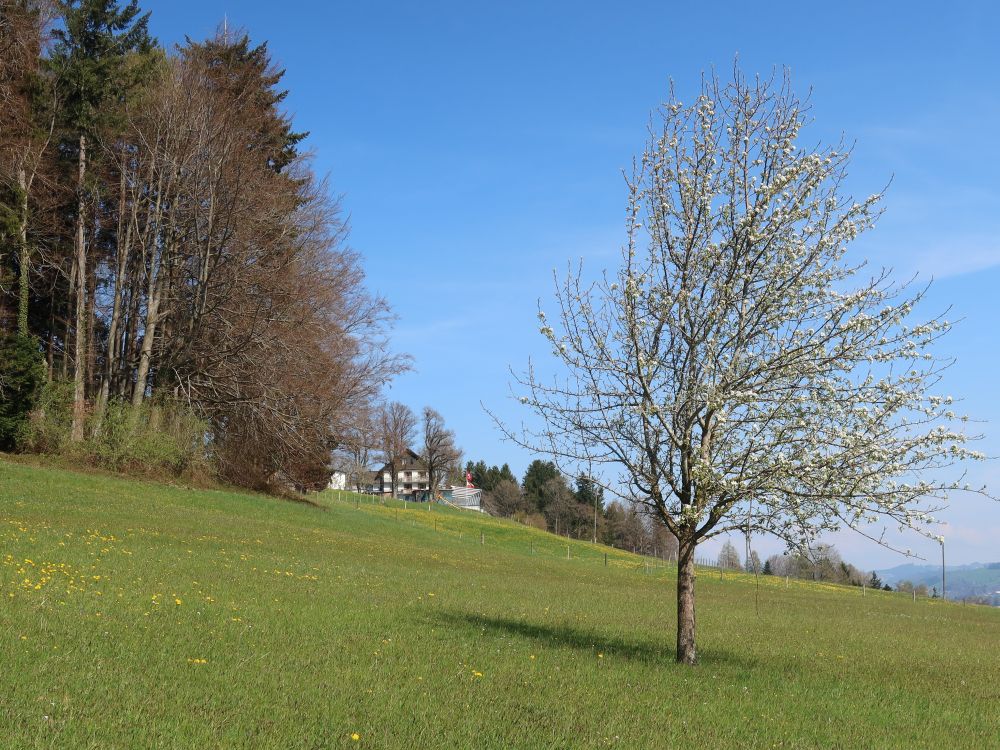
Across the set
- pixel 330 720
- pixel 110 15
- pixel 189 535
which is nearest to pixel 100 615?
pixel 330 720

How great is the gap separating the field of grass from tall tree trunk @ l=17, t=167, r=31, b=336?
1370cm

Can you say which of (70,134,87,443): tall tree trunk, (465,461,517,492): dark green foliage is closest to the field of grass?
(70,134,87,443): tall tree trunk

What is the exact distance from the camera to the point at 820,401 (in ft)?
40.0

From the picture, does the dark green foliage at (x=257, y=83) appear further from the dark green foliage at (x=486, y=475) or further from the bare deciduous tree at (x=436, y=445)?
the dark green foliage at (x=486, y=475)

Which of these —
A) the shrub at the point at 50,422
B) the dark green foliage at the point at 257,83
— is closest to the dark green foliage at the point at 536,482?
the dark green foliage at the point at 257,83

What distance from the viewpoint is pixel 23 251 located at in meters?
33.8

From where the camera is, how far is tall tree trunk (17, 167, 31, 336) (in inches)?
1276

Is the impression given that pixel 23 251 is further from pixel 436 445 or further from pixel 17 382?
pixel 436 445

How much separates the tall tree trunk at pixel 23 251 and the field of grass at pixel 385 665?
13703mm

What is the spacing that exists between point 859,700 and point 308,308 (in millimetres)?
33896

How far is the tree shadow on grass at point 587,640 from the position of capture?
1418cm

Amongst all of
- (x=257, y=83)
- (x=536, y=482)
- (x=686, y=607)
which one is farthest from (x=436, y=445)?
(x=686, y=607)

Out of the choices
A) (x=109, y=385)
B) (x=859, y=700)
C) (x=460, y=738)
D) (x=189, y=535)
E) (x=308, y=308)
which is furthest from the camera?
(x=308, y=308)

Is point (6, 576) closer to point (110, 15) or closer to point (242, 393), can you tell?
point (242, 393)
